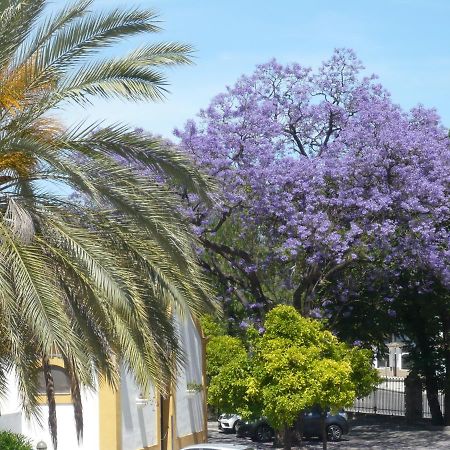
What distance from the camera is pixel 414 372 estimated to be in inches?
1501

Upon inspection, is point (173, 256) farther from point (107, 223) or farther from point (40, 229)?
point (40, 229)

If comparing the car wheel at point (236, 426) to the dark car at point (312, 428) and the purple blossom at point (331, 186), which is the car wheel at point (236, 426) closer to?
the dark car at point (312, 428)

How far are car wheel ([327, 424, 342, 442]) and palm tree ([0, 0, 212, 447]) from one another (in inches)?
903

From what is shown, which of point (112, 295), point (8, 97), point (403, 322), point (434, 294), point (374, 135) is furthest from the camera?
point (403, 322)

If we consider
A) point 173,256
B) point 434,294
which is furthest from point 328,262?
point 173,256

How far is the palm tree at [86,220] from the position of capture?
32.1ft

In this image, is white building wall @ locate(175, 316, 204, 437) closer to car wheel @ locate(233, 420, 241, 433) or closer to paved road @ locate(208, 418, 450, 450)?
paved road @ locate(208, 418, 450, 450)

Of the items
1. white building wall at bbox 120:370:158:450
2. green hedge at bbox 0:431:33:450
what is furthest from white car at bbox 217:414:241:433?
green hedge at bbox 0:431:33:450

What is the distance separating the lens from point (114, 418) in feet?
70.5

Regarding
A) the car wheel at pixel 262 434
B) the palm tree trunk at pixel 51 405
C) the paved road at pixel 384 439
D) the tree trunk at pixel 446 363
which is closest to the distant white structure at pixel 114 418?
the paved road at pixel 384 439

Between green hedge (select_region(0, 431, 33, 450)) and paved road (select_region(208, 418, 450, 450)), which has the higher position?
green hedge (select_region(0, 431, 33, 450))

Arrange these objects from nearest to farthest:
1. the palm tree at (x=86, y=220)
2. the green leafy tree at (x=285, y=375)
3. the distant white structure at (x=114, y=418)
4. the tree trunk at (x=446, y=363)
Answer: the palm tree at (x=86, y=220)
the distant white structure at (x=114, y=418)
the green leafy tree at (x=285, y=375)
the tree trunk at (x=446, y=363)

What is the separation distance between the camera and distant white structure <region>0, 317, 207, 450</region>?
20531 millimetres

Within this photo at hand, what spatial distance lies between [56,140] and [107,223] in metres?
1.11
